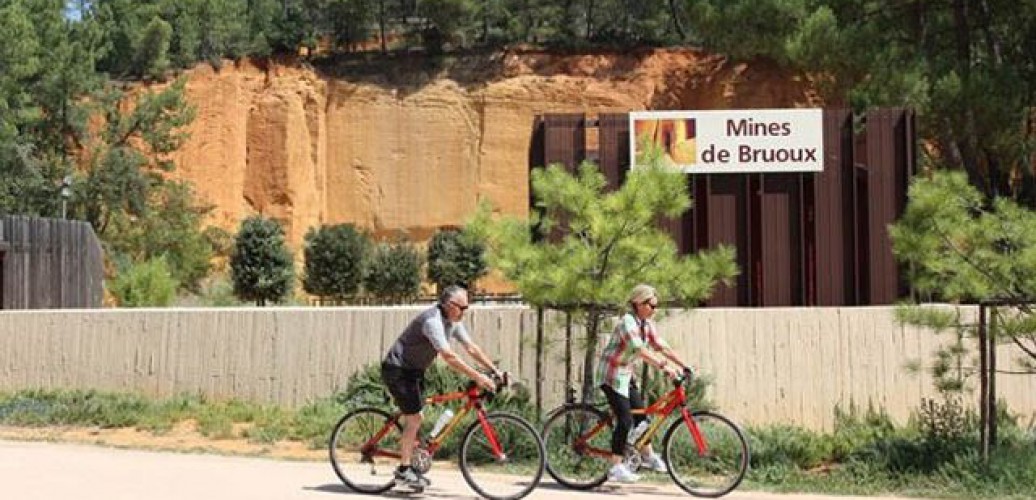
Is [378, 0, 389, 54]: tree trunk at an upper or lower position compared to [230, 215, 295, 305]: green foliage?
upper

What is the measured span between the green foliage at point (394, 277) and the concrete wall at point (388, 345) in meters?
28.4

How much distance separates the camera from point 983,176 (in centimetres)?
2800

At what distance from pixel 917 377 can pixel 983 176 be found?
14.4 meters

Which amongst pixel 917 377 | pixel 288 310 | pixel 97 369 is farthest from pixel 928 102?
pixel 97 369

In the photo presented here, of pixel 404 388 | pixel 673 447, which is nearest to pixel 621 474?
pixel 673 447

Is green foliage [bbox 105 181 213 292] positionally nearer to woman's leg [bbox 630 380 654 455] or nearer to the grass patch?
the grass patch

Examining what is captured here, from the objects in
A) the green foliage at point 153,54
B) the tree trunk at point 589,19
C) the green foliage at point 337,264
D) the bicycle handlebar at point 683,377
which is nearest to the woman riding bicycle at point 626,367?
the bicycle handlebar at point 683,377

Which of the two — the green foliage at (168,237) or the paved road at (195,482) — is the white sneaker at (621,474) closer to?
the paved road at (195,482)

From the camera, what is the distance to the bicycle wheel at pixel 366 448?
1035 cm

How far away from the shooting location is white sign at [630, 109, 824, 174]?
2128cm

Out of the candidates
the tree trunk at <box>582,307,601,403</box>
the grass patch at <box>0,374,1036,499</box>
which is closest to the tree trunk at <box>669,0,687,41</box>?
the grass patch at <box>0,374,1036,499</box>

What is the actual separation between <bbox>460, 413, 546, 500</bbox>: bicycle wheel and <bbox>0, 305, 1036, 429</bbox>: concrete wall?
3.25 meters

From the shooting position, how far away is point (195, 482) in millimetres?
10742

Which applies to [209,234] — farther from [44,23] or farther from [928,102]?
[928,102]
